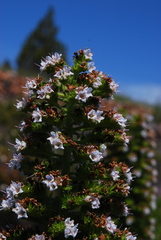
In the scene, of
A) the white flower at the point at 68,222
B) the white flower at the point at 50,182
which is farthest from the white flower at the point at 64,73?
the white flower at the point at 68,222

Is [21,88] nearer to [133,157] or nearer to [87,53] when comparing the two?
[133,157]

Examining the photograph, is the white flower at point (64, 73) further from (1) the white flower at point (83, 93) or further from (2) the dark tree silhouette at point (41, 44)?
(2) the dark tree silhouette at point (41, 44)

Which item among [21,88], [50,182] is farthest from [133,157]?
[21,88]

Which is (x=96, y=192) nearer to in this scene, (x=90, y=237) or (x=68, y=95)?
(x=90, y=237)

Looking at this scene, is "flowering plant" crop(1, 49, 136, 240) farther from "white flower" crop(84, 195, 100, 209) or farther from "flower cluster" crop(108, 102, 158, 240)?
"flower cluster" crop(108, 102, 158, 240)

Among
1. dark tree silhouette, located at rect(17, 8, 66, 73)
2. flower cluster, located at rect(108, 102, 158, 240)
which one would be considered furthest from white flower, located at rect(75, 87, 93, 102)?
dark tree silhouette, located at rect(17, 8, 66, 73)

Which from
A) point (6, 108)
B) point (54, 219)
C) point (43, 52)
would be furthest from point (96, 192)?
point (43, 52)
